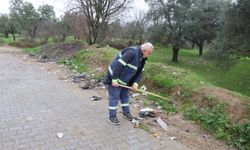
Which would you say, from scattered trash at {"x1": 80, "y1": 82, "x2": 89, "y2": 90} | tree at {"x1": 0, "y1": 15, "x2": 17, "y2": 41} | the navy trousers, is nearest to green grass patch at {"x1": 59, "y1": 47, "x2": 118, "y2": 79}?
scattered trash at {"x1": 80, "y1": 82, "x2": 89, "y2": 90}

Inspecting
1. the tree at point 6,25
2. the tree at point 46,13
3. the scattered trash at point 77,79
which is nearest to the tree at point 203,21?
the scattered trash at point 77,79

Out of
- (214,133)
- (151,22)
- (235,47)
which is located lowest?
(214,133)

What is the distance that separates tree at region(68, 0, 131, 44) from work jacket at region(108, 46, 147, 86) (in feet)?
45.9

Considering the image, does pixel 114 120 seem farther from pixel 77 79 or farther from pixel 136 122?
pixel 77 79

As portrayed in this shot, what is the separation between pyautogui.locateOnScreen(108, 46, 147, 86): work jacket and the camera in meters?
4.75

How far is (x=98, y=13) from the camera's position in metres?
18.4

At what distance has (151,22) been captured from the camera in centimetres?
2775

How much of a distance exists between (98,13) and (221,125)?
14783 mm

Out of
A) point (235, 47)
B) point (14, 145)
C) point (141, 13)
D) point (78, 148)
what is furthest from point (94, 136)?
point (141, 13)

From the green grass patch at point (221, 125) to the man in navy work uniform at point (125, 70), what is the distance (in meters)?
1.63

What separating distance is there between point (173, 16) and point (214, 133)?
21.9 m

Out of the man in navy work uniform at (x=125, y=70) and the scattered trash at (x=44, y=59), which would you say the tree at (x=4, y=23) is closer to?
the scattered trash at (x=44, y=59)

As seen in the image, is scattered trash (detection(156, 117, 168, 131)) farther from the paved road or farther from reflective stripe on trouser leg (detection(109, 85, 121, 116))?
reflective stripe on trouser leg (detection(109, 85, 121, 116))

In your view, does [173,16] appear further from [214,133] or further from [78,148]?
[78,148]
